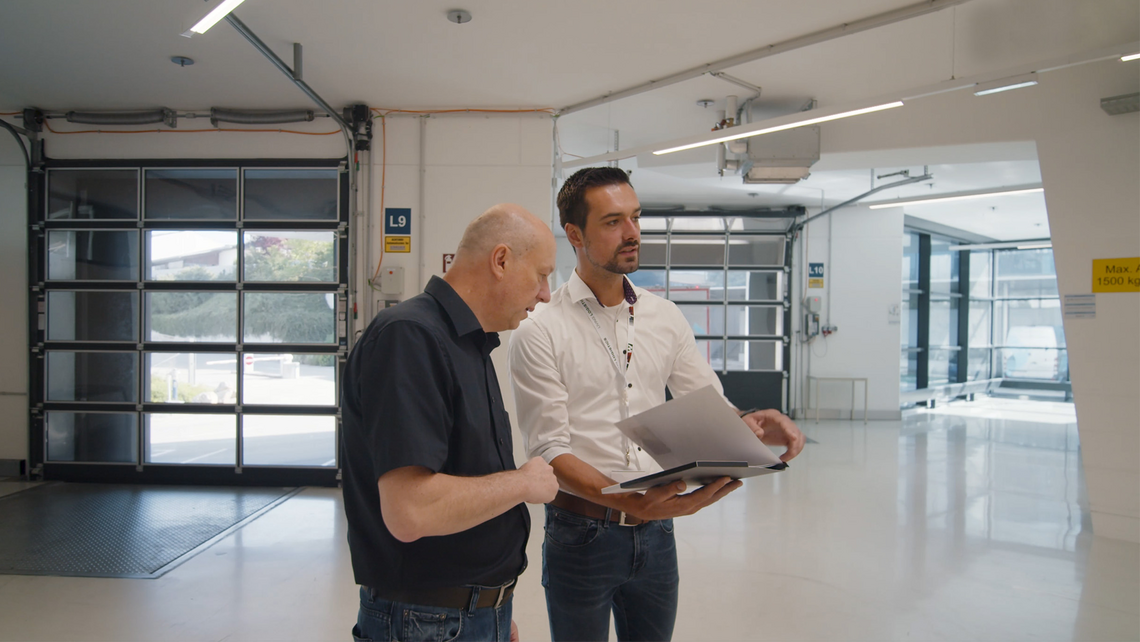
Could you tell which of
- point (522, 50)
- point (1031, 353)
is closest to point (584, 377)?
point (522, 50)

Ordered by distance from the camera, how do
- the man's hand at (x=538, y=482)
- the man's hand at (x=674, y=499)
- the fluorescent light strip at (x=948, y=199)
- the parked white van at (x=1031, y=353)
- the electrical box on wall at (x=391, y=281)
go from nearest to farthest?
the man's hand at (x=538, y=482) → the man's hand at (x=674, y=499) → the electrical box on wall at (x=391, y=281) → the fluorescent light strip at (x=948, y=199) → the parked white van at (x=1031, y=353)

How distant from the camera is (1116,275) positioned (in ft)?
14.4

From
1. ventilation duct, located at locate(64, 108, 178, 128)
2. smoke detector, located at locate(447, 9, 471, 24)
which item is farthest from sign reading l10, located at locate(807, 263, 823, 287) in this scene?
ventilation duct, located at locate(64, 108, 178, 128)

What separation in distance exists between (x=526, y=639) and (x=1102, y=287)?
15.2ft

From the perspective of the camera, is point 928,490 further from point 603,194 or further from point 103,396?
point 103,396

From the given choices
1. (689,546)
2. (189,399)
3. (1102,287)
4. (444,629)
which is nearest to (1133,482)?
(1102,287)

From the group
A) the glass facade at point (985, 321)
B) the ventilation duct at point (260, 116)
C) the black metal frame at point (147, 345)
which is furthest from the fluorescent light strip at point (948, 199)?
the ventilation duct at point (260, 116)

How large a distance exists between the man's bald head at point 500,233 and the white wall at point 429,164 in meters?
3.95

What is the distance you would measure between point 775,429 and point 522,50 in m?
3.54

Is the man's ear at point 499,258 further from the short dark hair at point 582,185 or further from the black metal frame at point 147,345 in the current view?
the black metal frame at point 147,345

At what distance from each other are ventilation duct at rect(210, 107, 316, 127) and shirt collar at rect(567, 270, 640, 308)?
186 inches

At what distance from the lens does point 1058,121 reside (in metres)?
4.66

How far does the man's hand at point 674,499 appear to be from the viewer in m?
1.42

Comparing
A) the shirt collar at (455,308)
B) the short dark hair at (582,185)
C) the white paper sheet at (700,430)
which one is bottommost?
the white paper sheet at (700,430)
